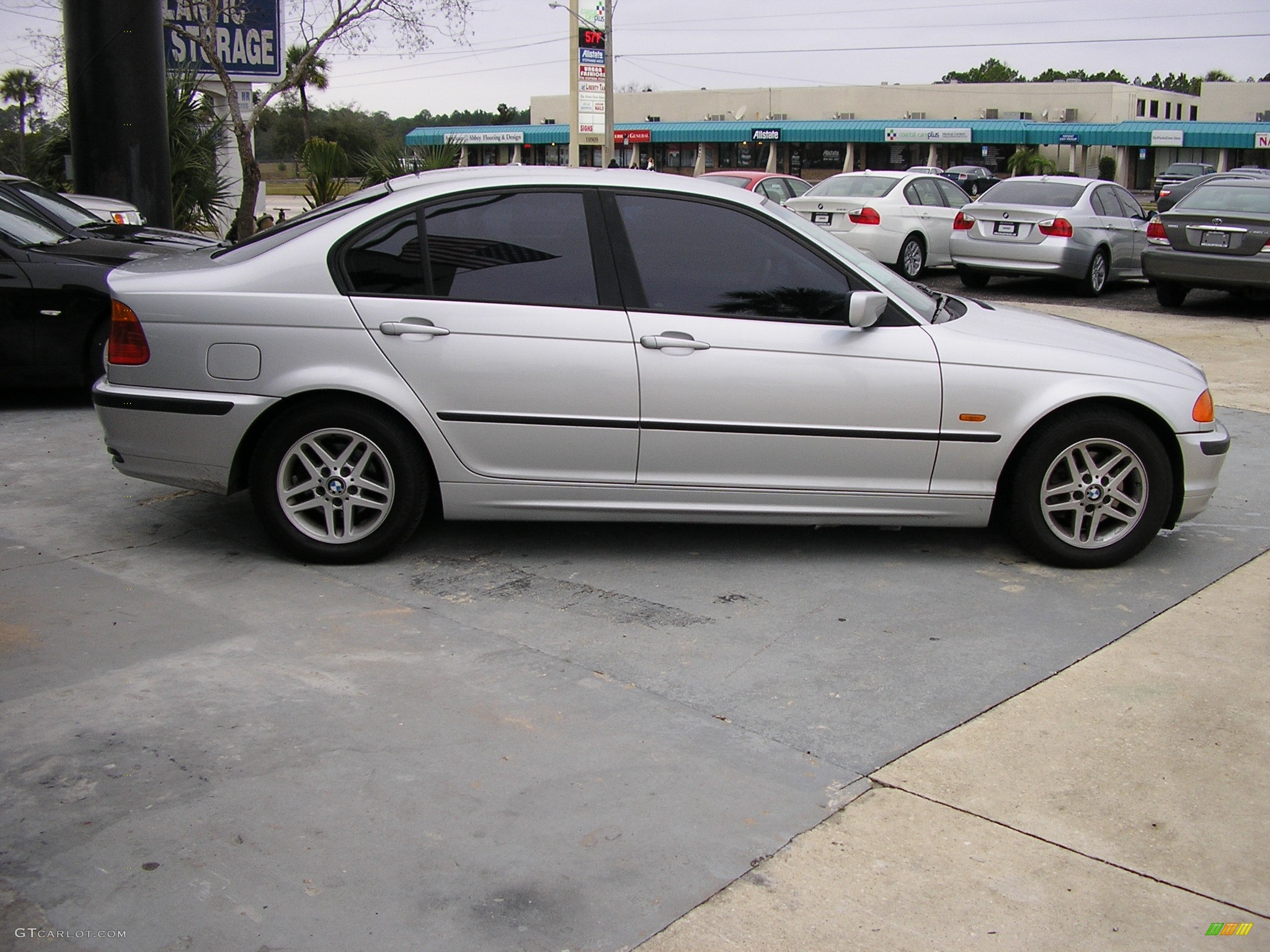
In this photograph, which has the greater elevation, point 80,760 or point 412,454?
point 412,454

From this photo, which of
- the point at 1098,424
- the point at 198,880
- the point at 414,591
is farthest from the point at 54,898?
the point at 1098,424

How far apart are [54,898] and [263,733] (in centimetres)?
89

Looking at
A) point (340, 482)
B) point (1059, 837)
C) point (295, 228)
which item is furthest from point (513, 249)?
point (1059, 837)

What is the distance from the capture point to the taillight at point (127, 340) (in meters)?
5.12

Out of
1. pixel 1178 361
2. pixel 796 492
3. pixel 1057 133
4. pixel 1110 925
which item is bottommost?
pixel 1110 925

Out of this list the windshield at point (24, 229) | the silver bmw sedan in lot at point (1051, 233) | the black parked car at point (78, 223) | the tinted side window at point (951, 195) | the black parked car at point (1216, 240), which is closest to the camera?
the windshield at point (24, 229)

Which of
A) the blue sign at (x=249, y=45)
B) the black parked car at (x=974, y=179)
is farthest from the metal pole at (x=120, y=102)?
the black parked car at (x=974, y=179)

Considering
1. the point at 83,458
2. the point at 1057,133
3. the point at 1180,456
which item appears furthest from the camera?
the point at 1057,133

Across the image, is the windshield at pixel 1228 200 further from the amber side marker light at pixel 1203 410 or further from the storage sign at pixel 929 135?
the storage sign at pixel 929 135

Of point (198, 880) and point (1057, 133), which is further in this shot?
point (1057, 133)

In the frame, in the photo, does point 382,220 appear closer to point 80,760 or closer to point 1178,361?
point 80,760

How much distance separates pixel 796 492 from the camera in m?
5.20

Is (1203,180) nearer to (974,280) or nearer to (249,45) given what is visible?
(974,280)

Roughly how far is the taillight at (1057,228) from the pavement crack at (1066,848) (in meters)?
13.1
